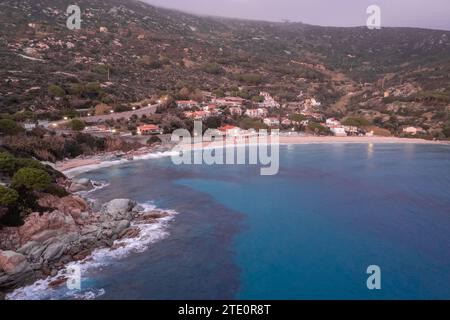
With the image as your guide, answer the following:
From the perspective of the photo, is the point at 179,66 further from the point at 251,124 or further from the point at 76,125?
the point at 76,125

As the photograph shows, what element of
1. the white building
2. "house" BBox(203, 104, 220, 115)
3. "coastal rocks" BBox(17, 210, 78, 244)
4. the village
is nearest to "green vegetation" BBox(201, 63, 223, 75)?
the white building

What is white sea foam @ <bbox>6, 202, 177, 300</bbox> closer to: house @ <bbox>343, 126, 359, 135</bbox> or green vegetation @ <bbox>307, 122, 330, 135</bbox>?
green vegetation @ <bbox>307, 122, 330, 135</bbox>

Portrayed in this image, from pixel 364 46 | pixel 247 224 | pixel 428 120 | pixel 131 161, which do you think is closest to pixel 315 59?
pixel 364 46

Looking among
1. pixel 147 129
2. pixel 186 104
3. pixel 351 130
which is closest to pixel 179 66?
pixel 186 104

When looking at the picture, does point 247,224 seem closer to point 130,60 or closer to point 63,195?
point 63,195

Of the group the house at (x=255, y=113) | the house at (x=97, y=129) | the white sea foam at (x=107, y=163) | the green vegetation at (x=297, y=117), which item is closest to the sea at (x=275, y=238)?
the white sea foam at (x=107, y=163)

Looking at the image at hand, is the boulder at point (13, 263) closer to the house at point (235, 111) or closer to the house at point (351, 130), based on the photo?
the house at point (235, 111)
